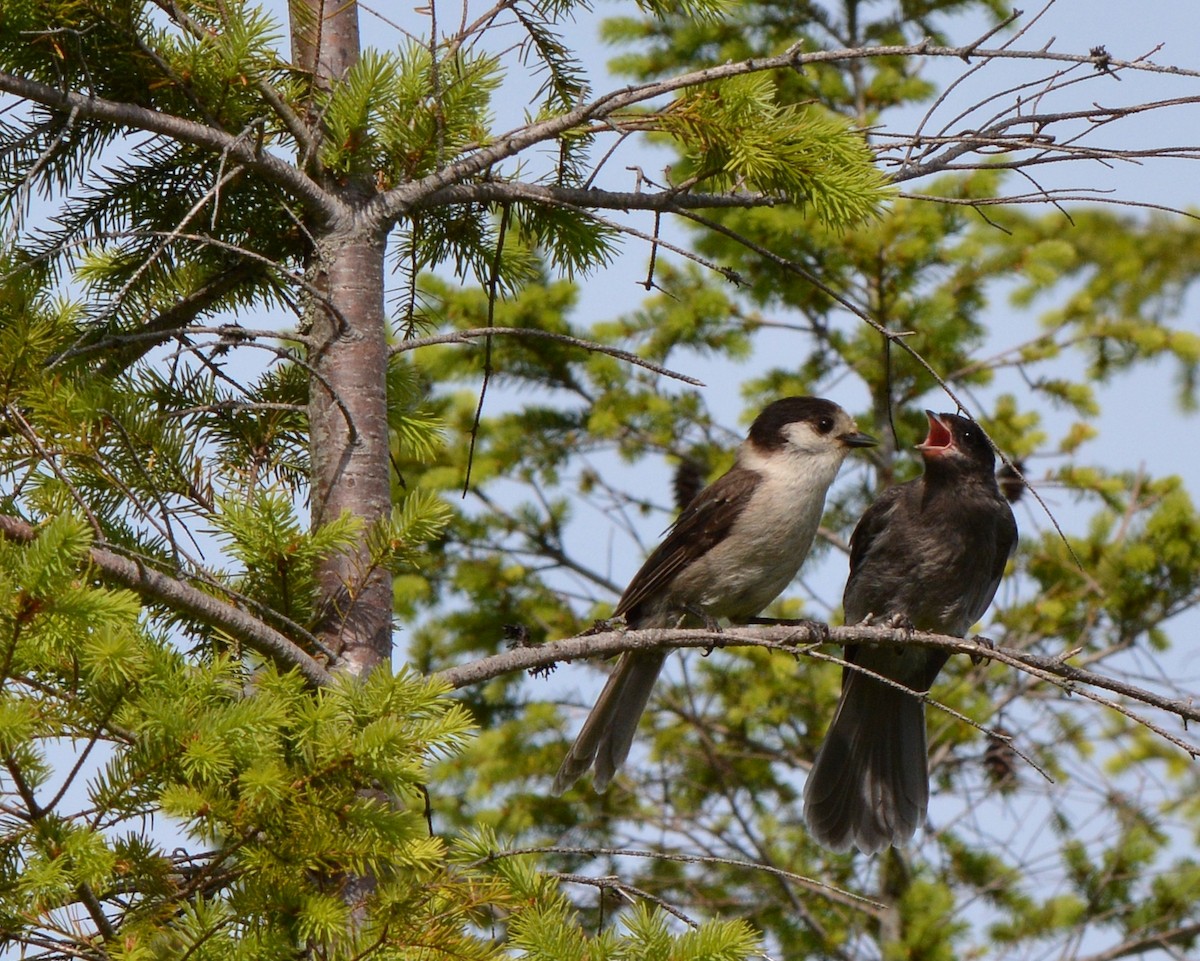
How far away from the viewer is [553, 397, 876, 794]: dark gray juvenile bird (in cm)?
481

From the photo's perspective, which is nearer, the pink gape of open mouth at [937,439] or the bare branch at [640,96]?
the bare branch at [640,96]

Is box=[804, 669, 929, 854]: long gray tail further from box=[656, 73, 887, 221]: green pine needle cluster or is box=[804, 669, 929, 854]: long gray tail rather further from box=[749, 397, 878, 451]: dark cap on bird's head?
box=[656, 73, 887, 221]: green pine needle cluster

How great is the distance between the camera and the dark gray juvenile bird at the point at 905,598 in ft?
17.5

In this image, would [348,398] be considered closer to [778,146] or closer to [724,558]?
[778,146]

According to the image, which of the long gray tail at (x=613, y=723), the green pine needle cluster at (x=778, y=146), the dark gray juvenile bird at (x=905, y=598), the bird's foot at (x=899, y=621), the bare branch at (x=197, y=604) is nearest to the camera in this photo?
the bare branch at (x=197, y=604)

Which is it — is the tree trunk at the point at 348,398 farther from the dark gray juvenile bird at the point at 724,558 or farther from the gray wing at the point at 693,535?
the gray wing at the point at 693,535

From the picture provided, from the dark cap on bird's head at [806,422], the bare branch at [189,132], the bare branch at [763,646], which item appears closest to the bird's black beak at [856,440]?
the dark cap on bird's head at [806,422]

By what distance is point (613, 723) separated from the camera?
188 inches

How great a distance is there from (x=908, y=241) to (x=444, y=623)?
3533mm

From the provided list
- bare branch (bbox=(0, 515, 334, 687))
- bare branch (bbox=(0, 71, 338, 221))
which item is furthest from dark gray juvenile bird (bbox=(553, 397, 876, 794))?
bare branch (bbox=(0, 71, 338, 221))

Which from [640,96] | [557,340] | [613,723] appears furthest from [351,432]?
[613,723]

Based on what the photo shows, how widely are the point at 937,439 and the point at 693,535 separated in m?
1.15

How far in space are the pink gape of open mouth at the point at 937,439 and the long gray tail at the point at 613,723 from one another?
134cm

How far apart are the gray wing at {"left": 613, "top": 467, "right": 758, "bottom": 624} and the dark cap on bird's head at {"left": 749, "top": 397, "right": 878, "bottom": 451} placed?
0.20 m
